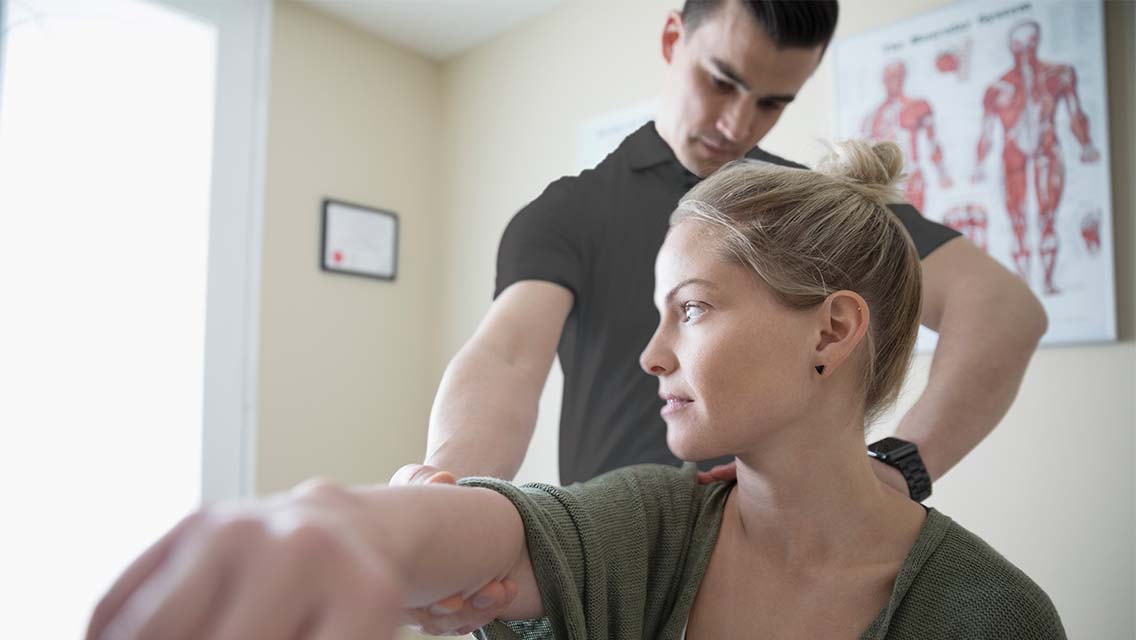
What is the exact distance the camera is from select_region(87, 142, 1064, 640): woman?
606 mm

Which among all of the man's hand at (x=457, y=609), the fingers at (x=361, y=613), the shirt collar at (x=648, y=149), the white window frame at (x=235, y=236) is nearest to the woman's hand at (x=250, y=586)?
the fingers at (x=361, y=613)

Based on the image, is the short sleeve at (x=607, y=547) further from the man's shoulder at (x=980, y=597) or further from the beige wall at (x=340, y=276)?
the beige wall at (x=340, y=276)

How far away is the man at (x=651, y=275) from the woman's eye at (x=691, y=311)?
19 cm

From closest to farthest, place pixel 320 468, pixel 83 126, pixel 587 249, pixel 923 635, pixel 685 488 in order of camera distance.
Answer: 1. pixel 923 635
2. pixel 685 488
3. pixel 587 249
4. pixel 83 126
5. pixel 320 468

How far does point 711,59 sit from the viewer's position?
837 millimetres

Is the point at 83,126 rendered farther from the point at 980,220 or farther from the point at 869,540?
the point at 980,220

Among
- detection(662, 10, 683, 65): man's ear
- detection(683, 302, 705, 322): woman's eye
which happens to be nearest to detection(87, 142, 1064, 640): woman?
detection(683, 302, 705, 322): woman's eye

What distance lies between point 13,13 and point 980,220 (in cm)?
154

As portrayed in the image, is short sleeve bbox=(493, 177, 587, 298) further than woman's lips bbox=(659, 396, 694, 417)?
Yes

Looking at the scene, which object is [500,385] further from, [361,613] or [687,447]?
[361,613]

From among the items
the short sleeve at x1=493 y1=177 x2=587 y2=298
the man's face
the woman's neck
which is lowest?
the woman's neck

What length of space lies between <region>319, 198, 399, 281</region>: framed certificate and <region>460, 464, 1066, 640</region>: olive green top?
1.94 ft

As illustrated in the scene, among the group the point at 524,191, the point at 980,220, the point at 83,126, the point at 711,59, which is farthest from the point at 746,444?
the point at 83,126

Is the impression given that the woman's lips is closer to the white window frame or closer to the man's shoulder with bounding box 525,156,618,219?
the man's shoulder with bounding box 525,156,618,219
